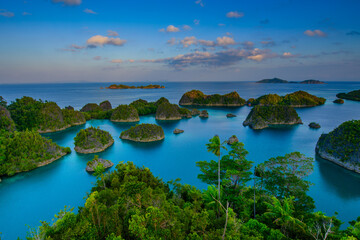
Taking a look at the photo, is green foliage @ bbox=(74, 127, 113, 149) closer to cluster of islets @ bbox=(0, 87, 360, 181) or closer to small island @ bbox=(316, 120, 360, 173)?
cluster of islets @ bbox=(0, 87, 360, 181)

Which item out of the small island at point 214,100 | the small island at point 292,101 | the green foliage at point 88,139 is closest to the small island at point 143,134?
the green foliage at point 88,139

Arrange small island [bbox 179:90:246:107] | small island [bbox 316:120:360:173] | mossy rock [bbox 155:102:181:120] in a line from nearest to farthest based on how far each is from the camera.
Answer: small island [bbox 316:120:360:173] < mossy rock [bbox 155:102:181:120] < small island [bbox 179:90:246:107]

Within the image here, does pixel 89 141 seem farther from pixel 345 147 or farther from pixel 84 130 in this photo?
pixel 345 147

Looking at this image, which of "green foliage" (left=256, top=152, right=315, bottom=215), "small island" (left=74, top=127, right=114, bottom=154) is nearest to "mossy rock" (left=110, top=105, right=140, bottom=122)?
"small island" (left=74, top=127, right=114, bottom=154)

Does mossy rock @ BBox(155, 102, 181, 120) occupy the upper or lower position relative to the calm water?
upper

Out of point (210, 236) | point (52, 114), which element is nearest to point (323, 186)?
point (210, 236)

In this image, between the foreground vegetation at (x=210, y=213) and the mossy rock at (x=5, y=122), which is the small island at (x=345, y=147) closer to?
the foreground vegetation at (x=210, y=213)
